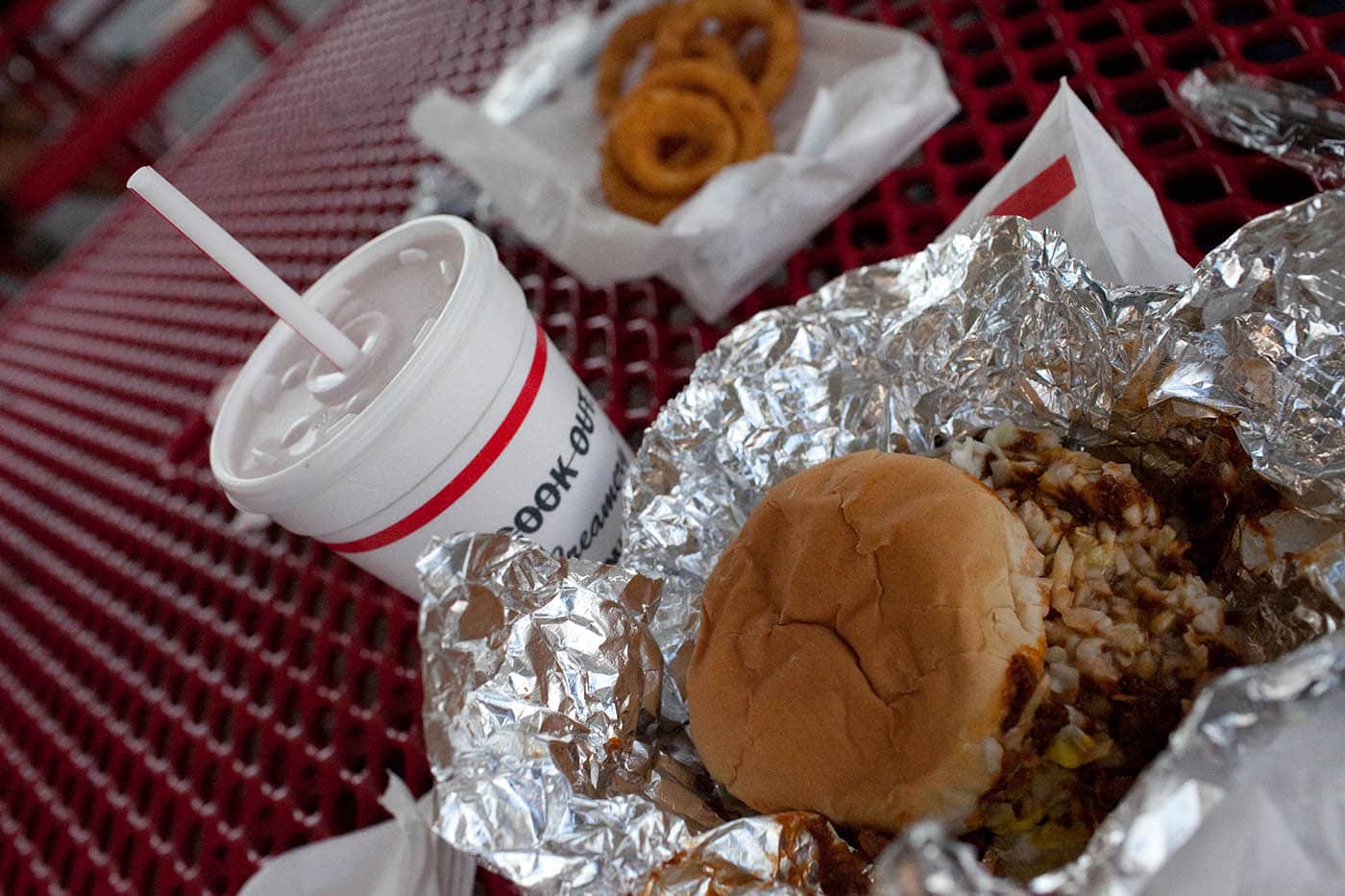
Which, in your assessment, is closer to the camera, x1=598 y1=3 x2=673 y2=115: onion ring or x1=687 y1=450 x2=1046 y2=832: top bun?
x1=687 y1=450 x2=1046 y2=832: top bun

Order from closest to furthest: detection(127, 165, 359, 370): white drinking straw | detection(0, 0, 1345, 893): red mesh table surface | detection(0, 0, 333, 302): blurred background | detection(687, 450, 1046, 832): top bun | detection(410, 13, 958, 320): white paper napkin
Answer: detection(687, 450, 1046, 832): top bun
detection(127, 165, 359, 370): white drinking straw
detection(0, 0, 1345, 893): red mesh table surface
detection(410, 13, 958, 320): white paper napkin
detection(0, 0, 333, 302): blurred background

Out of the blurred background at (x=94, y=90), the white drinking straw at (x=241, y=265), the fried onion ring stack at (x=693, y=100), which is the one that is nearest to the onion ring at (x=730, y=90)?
the fried onion ring stack at (x=693, y=100)

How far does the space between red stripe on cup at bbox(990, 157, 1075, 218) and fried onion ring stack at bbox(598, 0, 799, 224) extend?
0.49m

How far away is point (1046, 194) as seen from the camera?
87 cm

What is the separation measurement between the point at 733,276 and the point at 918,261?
357 millimetres

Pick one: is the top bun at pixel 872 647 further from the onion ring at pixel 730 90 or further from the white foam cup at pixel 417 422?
the onion ring at pixel 730 90

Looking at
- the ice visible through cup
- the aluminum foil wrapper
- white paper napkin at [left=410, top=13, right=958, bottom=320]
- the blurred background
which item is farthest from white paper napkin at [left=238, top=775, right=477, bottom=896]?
the blurred background

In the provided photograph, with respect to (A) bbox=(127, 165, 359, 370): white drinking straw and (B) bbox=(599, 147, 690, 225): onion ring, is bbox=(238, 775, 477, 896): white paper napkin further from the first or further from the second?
(B) bbox=(599, 147, 690, 225): onion ring

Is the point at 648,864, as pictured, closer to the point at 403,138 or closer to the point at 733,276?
the point at 733,276

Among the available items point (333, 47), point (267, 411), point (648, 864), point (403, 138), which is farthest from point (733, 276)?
point (333, 47)

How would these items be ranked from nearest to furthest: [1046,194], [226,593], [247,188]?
[1046,194] < [226,593] < [247,188]

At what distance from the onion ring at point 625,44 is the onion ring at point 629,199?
24 cm

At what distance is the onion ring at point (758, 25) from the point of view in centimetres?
140

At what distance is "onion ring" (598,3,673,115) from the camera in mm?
1542
